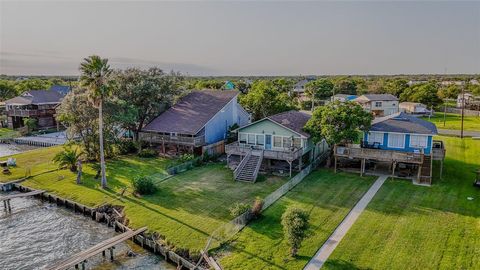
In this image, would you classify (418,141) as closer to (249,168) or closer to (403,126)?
(403,126)

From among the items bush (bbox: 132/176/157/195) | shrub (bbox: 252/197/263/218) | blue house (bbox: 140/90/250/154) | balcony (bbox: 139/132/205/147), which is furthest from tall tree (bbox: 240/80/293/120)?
shrub (bbox: 252/197/263/218)

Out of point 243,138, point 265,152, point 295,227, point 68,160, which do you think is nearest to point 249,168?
point 265,152

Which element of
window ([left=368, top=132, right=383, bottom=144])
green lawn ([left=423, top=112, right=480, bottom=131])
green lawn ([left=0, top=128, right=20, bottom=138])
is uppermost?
window ([left=368, top=132, right=383, bottom=144])

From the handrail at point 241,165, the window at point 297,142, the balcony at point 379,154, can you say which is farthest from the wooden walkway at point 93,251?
the balcony at point 379,154

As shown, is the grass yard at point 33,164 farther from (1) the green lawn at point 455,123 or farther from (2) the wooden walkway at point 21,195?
(1) the green lawn at point 455,123

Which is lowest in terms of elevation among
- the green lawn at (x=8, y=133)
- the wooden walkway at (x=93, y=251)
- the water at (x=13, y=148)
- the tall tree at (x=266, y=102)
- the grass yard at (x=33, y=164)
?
the wooden walkway at (x=93, y=251)

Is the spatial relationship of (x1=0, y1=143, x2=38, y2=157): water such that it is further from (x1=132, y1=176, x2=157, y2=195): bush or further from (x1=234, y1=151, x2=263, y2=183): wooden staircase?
(x1=234, y1=151, x2=263, y2=183): wooden staircase

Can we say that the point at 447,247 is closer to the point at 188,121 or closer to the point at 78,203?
the point at 78,203
